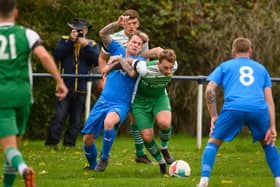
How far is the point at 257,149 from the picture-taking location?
17.8 m

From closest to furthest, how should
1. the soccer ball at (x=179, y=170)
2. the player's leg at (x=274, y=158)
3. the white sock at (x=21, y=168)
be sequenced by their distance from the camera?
the white sock at (x=21, y=168) → the player's leg at (x=274, y=158) → the soccer ball at (x=179, y=170)

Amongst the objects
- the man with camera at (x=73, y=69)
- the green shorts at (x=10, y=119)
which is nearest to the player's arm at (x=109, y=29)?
the man with camera at (x=73, y=69)

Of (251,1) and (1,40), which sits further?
(251,1)

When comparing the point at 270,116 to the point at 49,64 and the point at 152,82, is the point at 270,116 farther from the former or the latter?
the point at 49,64

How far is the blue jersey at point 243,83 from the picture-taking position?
11.0 meters

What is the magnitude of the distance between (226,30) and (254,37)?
2.12 feet

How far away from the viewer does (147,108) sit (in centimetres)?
1334

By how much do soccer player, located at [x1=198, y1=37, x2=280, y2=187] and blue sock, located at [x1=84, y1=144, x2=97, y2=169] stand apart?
2630 mm

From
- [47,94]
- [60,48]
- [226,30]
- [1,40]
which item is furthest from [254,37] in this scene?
[1,40]

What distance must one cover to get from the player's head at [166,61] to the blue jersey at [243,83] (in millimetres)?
1584

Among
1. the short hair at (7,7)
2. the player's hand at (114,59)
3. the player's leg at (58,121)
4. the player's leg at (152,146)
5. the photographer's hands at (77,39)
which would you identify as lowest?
the player's leg at (58,121)

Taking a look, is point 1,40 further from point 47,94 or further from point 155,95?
point 47,94

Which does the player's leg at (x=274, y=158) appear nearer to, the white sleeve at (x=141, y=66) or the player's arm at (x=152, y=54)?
the white sleeve at (x=141, y=66)

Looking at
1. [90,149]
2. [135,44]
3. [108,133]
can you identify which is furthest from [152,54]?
[90,149]
